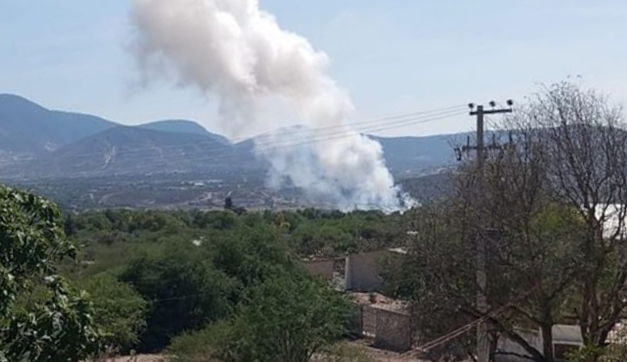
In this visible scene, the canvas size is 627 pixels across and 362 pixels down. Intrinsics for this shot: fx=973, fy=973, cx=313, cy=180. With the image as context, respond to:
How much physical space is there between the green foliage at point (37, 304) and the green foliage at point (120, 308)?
2080cm

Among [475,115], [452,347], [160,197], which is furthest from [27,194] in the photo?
[160,197]

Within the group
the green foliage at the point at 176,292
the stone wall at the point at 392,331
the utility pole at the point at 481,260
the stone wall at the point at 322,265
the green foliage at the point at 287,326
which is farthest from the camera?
the stone wall at the point at 322,265

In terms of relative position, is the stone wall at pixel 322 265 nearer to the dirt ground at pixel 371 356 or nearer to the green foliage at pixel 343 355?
the dirt ground at pixel 371 356

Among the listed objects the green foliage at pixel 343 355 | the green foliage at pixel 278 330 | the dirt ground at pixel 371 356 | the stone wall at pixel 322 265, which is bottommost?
the dirt ground at pixel 371 356

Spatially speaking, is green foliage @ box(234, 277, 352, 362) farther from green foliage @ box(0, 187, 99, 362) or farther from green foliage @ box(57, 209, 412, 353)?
green foliage @ box(0, 187, 99, 362)

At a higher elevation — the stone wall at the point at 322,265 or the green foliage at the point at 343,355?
the green foliage at the point at 343,355

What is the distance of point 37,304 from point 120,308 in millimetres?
24511

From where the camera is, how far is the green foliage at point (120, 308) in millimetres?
28784

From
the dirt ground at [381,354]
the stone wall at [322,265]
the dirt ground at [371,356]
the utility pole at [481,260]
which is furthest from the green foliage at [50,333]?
the stone wall at [322,265]

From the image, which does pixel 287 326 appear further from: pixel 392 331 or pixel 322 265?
pixel 322 265

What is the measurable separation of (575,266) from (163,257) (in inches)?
862

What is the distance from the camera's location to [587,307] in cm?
1864

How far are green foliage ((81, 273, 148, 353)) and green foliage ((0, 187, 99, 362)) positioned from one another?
20797 mm

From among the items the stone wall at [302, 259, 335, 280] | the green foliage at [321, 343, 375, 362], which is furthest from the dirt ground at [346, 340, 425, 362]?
the stone wall at [302, 259, 335, 280]
